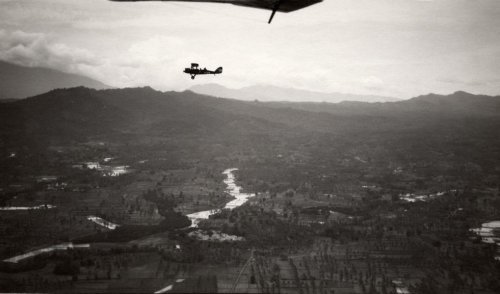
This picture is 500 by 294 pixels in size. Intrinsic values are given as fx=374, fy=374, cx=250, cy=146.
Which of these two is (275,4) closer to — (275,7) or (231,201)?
(275,7)

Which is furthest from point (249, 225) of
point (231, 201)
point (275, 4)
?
point (275, 4)

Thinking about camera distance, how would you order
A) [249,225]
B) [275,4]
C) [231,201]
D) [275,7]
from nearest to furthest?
1. [275,4]
2. [275,7]
3. [249,225]
4. [231,201]

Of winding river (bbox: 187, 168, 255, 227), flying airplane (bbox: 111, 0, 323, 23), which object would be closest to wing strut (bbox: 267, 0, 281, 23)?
flying airplane (bbox: 111, 0, 323, 23)

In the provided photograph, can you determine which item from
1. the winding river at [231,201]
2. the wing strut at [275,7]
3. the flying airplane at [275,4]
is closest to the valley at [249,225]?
the winding river at [231,201]

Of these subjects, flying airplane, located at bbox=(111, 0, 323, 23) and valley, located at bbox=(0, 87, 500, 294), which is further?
valley, located at bbox=(0, 87, 500, 294)

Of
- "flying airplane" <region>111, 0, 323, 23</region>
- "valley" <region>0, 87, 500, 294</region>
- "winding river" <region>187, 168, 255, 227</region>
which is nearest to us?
"flying airplane" <region>111, 0, 323, 23</region>

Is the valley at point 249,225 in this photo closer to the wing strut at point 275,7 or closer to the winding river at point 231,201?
the winding river at point 231,201

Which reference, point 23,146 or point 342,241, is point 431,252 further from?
point 23,146

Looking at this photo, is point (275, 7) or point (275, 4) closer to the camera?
point (275, 4)

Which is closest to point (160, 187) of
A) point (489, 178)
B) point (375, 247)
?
point (375, 247)

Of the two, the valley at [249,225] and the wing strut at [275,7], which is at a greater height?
the wing strut at [275,7]

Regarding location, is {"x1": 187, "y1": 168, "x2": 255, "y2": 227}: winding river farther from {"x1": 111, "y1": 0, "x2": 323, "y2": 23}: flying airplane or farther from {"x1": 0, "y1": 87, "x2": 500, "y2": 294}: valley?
{"x1": 111, "y1": 0, "x2": 323, "y2": 23}: flying airplane

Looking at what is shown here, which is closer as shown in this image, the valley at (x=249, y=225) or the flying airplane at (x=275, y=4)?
the flying airplane at (x=275, y=4)
